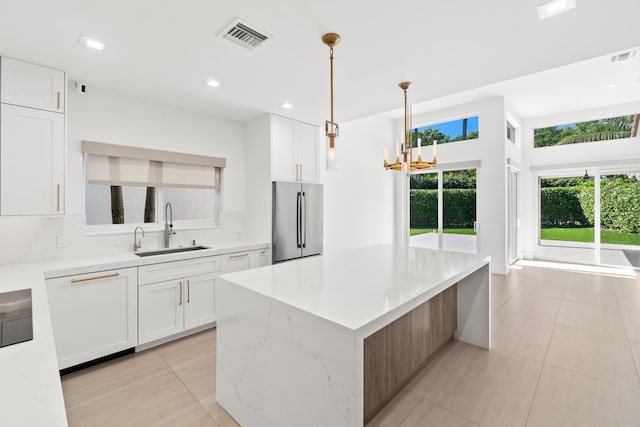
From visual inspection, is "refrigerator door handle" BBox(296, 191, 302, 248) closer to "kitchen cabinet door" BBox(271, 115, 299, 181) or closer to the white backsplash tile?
"kitchen cabinet door" BBox(271, 115, 299, 181)

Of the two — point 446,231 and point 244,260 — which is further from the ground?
point 446,231

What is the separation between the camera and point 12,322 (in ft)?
4.52

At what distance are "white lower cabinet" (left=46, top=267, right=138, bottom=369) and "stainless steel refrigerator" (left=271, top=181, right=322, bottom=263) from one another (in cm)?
166

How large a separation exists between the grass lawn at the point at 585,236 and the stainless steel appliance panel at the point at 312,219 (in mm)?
5900

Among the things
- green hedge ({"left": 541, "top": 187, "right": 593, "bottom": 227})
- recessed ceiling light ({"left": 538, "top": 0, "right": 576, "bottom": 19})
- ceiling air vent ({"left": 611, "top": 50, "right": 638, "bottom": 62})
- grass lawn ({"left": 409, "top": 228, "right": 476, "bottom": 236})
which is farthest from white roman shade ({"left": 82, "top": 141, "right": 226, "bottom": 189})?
green hedge ({"left": 541, "top": 187, "right": 593, "bottom": 227})

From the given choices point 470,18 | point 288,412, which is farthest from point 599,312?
point 288,412

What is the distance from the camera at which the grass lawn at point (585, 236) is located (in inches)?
239

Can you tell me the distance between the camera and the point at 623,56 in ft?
12.0

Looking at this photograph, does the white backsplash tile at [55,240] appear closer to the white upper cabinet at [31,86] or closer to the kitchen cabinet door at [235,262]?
the kitchen cabinet door at [235,262]

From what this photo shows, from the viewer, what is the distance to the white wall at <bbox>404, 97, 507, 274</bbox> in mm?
5465

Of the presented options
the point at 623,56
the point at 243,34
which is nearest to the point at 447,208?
the point at 623,56

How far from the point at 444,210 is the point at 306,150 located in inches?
141

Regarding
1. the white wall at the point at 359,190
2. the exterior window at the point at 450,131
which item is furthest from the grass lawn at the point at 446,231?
the exterior window at the point at 450,131

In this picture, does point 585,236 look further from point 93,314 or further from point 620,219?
point 93,314
